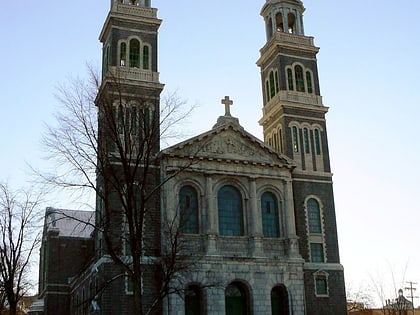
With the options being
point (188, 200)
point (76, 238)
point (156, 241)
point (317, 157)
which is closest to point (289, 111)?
point (317, 157)

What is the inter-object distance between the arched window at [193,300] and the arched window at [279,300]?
5088 mm

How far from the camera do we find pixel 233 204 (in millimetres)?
41750

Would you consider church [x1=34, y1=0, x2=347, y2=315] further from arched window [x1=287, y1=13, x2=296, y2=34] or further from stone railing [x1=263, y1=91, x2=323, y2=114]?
arched window [x1=287, y1=13, x2=296, y2=34]

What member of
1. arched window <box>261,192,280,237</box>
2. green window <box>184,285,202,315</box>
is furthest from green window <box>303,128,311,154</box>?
green window <box>184,285,202,315</box>

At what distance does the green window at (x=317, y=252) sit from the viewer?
4281 cm

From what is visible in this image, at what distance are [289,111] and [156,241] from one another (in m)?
14.8

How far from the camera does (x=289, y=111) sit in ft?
152

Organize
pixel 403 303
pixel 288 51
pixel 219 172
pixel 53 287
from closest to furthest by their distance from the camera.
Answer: pixel 403 303
pixel 219 172
pixel 288 51
pixel 53 287

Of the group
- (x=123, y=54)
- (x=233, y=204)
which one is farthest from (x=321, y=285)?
(x=123, y=54)

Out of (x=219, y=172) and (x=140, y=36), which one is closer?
(x=219, y=172)

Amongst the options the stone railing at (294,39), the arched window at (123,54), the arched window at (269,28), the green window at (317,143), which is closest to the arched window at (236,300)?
the green window at (317,143)

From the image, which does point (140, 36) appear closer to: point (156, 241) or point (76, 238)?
point (156, 241)

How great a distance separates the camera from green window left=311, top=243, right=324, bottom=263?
4281 centimetres

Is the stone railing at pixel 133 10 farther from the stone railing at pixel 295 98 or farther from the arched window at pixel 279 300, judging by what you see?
the arched window at pixel 279 300
